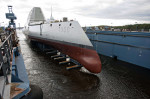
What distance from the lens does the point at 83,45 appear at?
8.22 meters

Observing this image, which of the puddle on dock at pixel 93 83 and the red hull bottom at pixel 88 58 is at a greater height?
the red hull bottom at pixel 88 58

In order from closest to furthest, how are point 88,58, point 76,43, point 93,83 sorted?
1. point 93,83
2. point 88,58
3. point 76,43

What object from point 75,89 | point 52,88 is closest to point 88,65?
point 75,89

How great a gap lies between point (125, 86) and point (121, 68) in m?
3.05

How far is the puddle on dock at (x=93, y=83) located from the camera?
229 inches

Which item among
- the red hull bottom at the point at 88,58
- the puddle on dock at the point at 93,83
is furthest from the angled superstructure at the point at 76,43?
the puddle on dock at the point at 93,83

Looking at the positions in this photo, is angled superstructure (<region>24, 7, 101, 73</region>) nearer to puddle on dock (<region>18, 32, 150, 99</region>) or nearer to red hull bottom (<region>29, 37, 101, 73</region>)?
red hull bottom (<region>29, 37, 101, 73</region>)

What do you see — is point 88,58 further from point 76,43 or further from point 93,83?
point 93,83

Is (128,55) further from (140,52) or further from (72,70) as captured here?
(72,70)

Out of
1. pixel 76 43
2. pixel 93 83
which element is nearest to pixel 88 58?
pixel 76 43

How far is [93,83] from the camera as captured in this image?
6930 millimetres

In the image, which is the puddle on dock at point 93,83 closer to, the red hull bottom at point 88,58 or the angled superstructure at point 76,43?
the red hull bottom at point 88,58

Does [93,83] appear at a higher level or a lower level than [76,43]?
lower

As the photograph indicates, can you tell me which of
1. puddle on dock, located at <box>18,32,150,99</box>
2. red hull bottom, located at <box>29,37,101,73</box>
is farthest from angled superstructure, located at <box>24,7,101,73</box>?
puddle on dock, located at <box>18,32,150,99</box>
